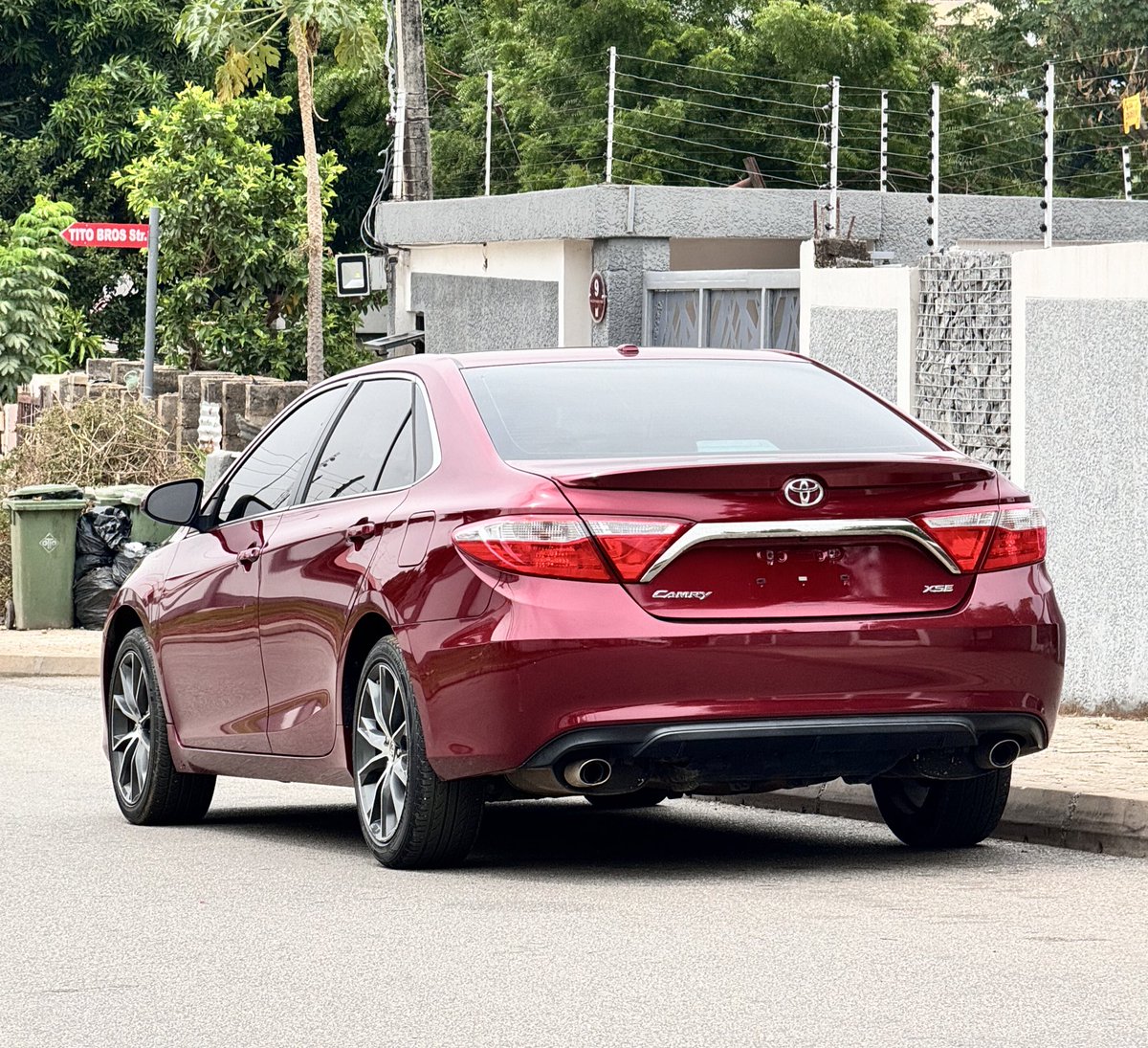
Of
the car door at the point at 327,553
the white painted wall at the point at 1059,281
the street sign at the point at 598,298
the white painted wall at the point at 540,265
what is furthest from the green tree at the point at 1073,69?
the car door at the point at 327,553

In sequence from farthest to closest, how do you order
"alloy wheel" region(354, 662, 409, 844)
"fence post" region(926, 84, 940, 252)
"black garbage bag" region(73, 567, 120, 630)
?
"black garbage bag" region(73, 567, 120, 630) → "fence post" region(926, 84, 940, 252) → "alloy wheel" region(354, 662, 409, 844)

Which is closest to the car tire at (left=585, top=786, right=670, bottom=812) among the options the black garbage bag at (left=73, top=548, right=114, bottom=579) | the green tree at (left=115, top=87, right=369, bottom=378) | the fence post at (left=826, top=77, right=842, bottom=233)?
the fence post at (left=826, top=77, right=842, bottom=233)

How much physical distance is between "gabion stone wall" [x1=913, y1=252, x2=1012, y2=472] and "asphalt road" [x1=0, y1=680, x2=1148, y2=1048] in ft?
15.2

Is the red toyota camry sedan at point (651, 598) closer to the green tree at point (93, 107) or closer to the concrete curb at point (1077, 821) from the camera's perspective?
the concrete curb at point (1077, 821)

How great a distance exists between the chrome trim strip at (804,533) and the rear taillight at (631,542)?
0.03 meters

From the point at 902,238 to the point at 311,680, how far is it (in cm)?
1475

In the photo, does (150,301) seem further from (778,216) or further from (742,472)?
(742,472)

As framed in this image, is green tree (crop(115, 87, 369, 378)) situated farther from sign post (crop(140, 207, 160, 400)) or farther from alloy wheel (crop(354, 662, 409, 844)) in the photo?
alloy wheel (crop(354, 662, 409, 844))

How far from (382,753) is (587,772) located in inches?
35.7

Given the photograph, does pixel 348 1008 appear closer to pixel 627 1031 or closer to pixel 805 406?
pixel 627 1031

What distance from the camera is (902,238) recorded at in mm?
22125

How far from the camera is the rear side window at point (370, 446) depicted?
794cm

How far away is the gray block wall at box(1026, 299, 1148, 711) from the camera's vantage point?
39.6ft

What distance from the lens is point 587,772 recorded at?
713 cm
